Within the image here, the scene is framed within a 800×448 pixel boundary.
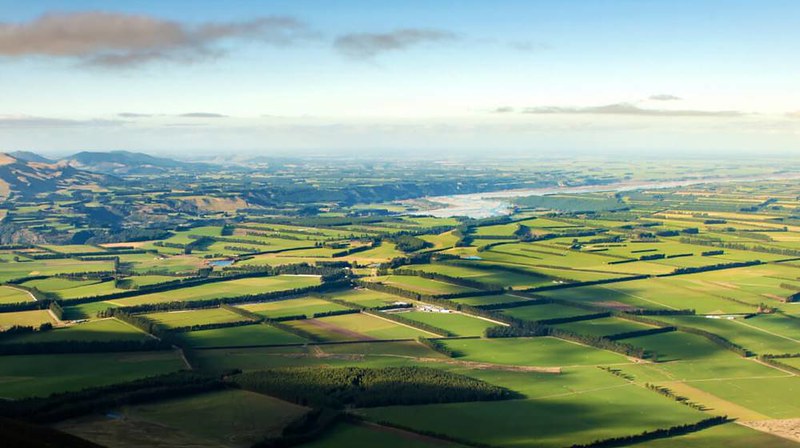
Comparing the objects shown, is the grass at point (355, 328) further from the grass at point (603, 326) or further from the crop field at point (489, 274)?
the crop field at point (489, 274)

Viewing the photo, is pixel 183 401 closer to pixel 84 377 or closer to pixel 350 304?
pixel 84 377

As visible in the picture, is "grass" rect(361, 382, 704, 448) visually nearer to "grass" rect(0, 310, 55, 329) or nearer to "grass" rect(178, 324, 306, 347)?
"grass" rect(178, 324, 306, 347)

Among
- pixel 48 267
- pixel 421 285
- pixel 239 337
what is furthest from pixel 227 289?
pixel 48 267

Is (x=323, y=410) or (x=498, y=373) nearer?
(x=323, y=410)

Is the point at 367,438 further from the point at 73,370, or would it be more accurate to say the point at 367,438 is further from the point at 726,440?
the point at 73,370

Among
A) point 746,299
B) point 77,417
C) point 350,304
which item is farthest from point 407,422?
point 746,299

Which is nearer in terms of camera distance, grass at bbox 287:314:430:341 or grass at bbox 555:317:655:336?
grass at bbox 287:314:430:341

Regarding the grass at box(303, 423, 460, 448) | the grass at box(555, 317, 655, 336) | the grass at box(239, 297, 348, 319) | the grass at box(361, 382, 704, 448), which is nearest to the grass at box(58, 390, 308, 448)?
the grass at box(303, 423, 460, 448)
